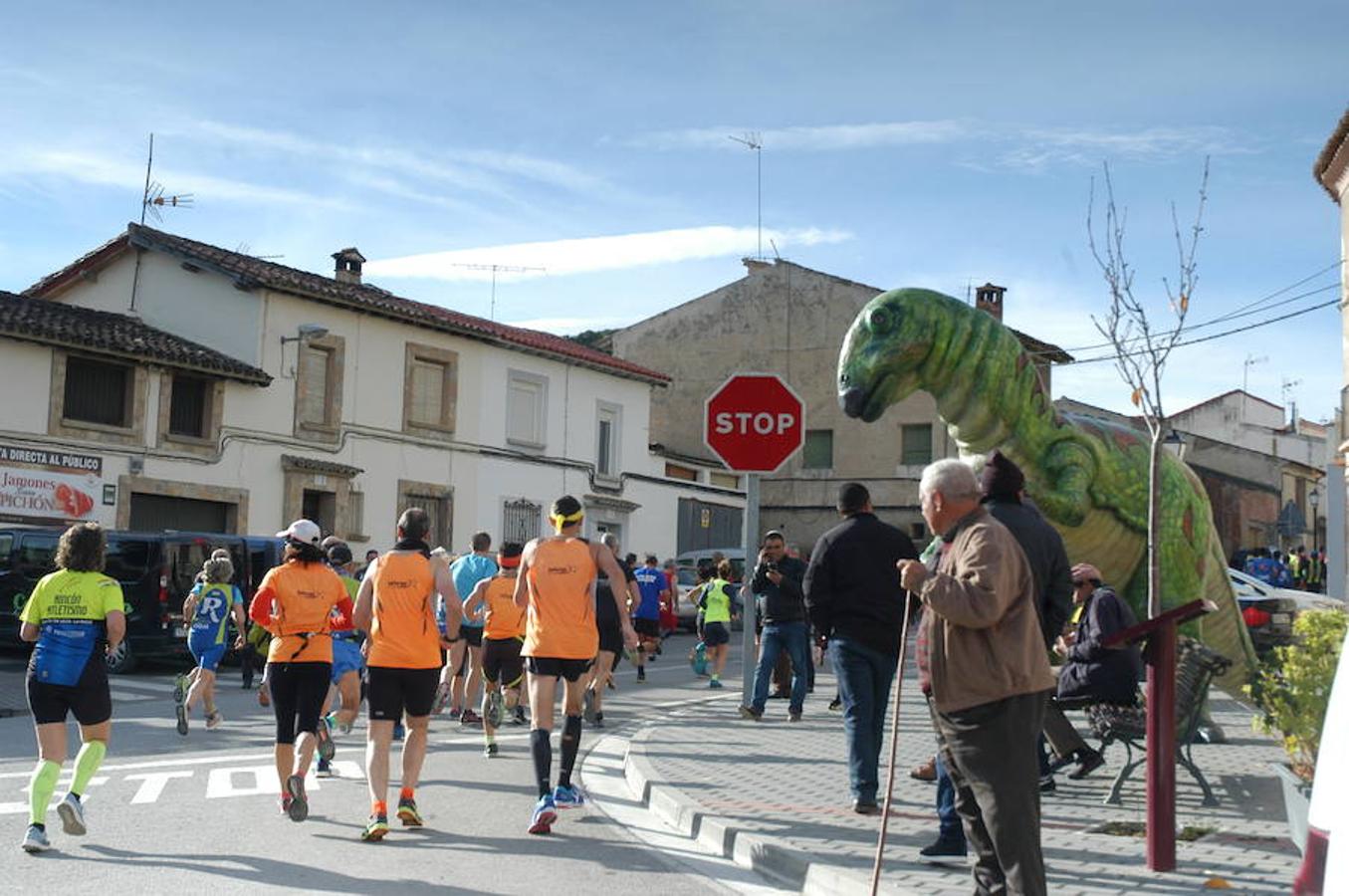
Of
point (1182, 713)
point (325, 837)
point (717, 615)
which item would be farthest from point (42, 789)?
point (717, 615)

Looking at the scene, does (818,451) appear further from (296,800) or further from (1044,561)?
(1044,561)

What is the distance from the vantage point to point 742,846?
761 centimetres

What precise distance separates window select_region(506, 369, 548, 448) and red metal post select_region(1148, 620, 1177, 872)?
28.9 metres

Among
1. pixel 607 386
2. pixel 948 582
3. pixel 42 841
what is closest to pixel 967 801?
pixel 948 582

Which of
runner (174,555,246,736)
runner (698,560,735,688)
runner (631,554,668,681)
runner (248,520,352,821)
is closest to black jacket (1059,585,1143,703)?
runner (248,520,352,821)

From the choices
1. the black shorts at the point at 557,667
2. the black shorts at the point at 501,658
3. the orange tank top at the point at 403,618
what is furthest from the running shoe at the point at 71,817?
the black shorts at the point at 501,658

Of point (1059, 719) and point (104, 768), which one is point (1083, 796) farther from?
point (104, 768)

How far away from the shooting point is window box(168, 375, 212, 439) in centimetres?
2825

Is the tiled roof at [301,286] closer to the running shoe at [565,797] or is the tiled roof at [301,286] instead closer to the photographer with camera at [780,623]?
the photographer with camera at [780,623]

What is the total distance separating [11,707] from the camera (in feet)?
49.7

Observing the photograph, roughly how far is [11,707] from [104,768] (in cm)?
549

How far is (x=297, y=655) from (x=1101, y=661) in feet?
15.3

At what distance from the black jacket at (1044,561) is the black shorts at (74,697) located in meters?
4.64

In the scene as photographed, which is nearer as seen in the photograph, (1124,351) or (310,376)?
(1124,351)
